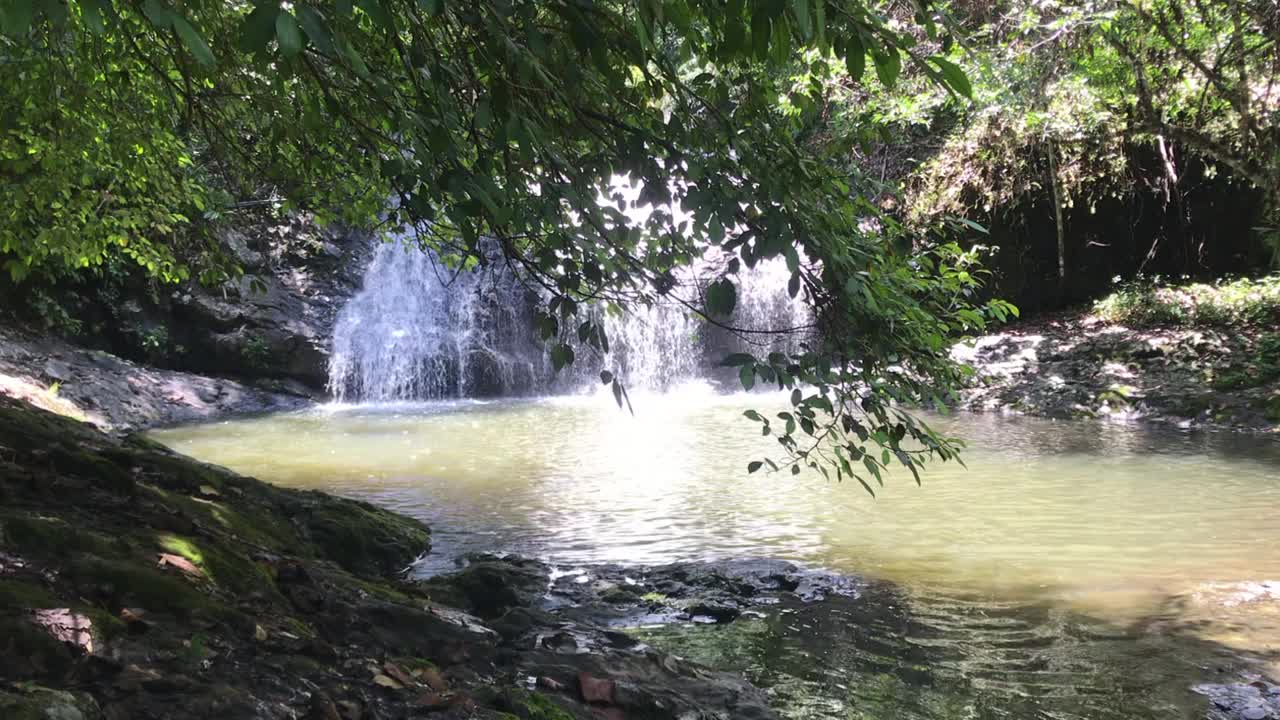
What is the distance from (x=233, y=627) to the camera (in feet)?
9.48

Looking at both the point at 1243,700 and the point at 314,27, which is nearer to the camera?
the point at 314,27

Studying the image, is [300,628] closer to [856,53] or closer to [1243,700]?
[856,53]

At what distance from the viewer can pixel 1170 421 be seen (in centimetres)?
1291

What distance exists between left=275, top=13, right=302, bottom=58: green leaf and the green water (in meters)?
3.27

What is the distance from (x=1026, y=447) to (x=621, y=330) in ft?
37.9

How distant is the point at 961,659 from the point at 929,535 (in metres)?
2.75

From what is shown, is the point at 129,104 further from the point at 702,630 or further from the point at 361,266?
the point at 361,266

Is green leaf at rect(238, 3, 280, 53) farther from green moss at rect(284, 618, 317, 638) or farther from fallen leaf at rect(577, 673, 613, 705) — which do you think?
fallen leaf at rect(577, 673, 613, 705)

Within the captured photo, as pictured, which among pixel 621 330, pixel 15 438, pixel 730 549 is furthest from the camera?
pixel 621 330

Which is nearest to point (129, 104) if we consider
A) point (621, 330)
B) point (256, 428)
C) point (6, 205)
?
point (6, 205)

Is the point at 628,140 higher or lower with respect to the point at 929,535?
higher

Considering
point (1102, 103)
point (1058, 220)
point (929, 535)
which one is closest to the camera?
point (929, 535)

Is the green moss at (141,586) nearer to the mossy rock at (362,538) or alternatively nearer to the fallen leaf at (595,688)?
the fallen leaf at (595,688)

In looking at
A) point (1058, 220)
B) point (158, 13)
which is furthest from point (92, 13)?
point (1058, 220)
